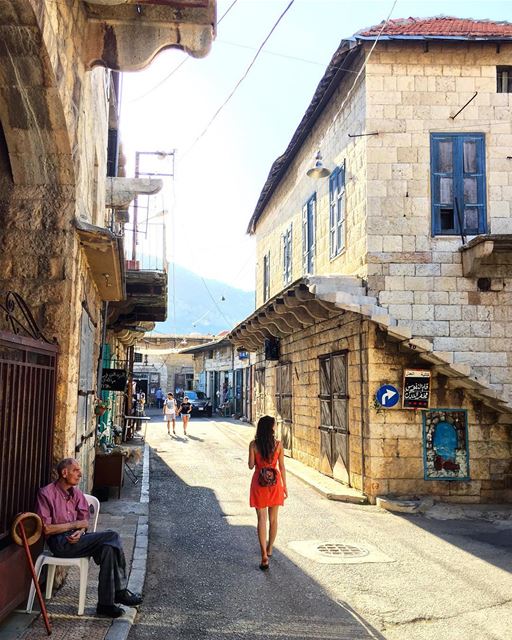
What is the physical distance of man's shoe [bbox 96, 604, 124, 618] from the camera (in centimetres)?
470

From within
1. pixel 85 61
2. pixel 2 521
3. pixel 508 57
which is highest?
pixel 508 57

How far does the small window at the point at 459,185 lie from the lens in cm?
1055

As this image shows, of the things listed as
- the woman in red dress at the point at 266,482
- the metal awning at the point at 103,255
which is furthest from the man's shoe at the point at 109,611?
the metal awning at the point at 103,255

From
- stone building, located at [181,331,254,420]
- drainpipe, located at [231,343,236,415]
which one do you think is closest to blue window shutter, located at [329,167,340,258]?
stone building, located at [181,331,254,420]

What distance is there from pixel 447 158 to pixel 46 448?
27.9 ft

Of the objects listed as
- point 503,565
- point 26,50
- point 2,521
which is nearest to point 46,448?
point 2,521

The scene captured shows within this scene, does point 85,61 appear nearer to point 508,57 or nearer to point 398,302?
point 398,302

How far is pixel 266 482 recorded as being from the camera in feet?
21.4

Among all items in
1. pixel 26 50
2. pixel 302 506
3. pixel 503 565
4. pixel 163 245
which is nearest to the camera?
pixel 26 50

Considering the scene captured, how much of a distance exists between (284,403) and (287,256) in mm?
4303

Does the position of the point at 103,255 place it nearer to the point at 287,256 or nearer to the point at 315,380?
→ the point at 315,380

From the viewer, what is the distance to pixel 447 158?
10.7 meters

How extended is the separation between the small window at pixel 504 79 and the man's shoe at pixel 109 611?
1040 centimetres

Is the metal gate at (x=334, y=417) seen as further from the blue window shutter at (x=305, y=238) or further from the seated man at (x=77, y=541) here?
the seated man at (x=77, y=541)
